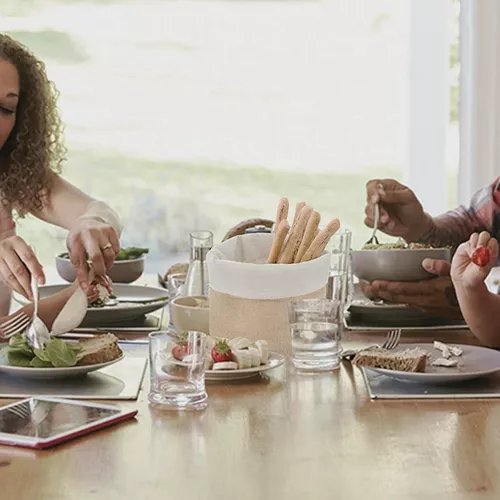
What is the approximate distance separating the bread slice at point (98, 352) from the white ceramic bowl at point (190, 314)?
0.84 feet

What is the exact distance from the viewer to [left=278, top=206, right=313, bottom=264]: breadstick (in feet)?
5.53

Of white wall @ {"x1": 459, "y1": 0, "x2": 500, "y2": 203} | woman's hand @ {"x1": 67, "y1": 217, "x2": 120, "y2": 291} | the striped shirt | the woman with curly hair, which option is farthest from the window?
woman's hand @ {"x1": 67, "y1": 217, "x2": 120, "y2": 291}

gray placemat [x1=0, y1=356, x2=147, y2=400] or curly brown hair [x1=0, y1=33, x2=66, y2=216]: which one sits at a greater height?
curly brown hair [x1=0, y1=33, x2=66, y2=216]

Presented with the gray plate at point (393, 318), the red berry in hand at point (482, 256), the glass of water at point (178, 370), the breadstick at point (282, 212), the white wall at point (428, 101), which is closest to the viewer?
the glass of water at point (178, 370)

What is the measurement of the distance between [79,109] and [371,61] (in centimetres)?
125

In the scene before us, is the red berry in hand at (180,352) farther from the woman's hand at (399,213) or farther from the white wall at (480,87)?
the white wall at (480,87)

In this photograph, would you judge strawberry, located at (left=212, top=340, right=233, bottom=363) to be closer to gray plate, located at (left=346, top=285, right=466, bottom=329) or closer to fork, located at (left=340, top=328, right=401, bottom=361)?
fork, located at (left=340, top=328, right=401, bottom=361)

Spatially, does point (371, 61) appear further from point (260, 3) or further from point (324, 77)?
point (260, 3)

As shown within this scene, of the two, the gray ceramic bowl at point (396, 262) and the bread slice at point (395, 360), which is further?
the gray ceramic bowl at point (396, 262)

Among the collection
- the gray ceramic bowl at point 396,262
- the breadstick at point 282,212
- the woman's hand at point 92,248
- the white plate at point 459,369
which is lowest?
the white plate at point 459,369

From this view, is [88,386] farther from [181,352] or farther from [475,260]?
[475,260]

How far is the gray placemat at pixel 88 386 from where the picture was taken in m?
1.38

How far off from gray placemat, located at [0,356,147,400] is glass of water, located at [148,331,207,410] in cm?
5

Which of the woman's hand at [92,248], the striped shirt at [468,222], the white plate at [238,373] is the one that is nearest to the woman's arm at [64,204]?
the woman's hand at [92,248]
